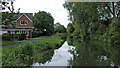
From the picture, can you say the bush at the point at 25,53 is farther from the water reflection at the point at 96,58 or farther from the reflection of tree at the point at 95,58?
the reflection of tree at the point at 95,58

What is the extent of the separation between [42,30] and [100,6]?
112 ft

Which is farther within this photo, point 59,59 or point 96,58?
point 96,58

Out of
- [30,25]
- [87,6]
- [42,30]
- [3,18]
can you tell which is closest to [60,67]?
[3,18]

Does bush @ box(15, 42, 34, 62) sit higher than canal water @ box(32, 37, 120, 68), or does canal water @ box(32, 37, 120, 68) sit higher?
bush @ box(15, 42, 34, 62)

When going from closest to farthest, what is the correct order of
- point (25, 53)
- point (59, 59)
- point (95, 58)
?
1. point (25, 53)
2. point (59, 59)
3. point (95, 58)

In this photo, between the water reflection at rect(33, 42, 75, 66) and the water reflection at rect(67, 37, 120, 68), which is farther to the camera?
the water reflection at rect(67, 37, 120, 68)

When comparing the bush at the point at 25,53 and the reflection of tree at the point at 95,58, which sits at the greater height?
the bush at the point at 25,53

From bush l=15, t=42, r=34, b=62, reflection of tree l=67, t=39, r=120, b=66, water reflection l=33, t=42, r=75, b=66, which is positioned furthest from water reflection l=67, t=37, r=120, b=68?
bush l=15, t=42, r=34, b=62

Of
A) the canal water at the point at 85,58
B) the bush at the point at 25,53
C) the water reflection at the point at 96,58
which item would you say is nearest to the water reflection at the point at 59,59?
the canal water at the point at 85,58

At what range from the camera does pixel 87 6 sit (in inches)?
722

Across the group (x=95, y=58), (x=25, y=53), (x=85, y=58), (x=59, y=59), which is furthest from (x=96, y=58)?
(x=25, y=53)

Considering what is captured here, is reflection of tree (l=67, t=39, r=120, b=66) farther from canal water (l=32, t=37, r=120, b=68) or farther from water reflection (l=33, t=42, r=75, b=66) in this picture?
water reflection (l=33, t=42, r=75, b=66)

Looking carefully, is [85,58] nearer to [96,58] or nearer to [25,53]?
[96,58]

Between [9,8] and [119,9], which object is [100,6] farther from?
[9,8]
